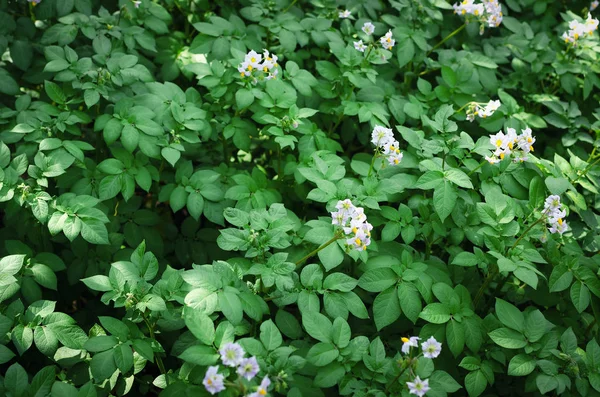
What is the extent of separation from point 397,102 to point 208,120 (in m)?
0.88

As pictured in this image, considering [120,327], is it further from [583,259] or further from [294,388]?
[583,259]

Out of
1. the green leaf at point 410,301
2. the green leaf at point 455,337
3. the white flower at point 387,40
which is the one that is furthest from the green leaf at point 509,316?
the white flower at point 387,40

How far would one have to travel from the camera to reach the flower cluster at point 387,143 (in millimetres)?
2293

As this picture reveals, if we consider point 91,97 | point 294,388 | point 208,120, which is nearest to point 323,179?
point 208,120

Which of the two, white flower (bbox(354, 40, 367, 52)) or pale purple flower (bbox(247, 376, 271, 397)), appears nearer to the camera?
pale purple flower (bbox(247, 376, 271, 397))

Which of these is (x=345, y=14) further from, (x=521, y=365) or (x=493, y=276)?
(x=521, y=365)

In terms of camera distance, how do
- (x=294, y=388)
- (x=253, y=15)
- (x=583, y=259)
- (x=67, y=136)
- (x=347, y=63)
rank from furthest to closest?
(x=253, y=15) → (x=347, y=63) → (x=67, y=136) → (x=583, y=259) → (x=294, y=388)

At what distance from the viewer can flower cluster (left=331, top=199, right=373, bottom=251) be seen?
196 cm

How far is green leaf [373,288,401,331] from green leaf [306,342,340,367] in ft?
0.89

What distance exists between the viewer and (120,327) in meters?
1.92

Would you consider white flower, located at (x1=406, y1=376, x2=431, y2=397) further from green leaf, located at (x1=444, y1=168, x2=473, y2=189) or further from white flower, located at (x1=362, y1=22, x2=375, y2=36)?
white flower, located at (x1=362, y1=22, x2=375, y2=36)

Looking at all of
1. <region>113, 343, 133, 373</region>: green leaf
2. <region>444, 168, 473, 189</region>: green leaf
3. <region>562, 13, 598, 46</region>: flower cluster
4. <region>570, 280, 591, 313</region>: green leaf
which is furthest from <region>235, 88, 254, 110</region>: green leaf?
<region>562, 13, 598, 46</region>: flower cluster

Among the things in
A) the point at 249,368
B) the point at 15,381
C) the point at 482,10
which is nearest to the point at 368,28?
the point at 482,10

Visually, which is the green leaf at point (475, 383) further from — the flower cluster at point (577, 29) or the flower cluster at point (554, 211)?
the flower cluster at point (577, 29)
